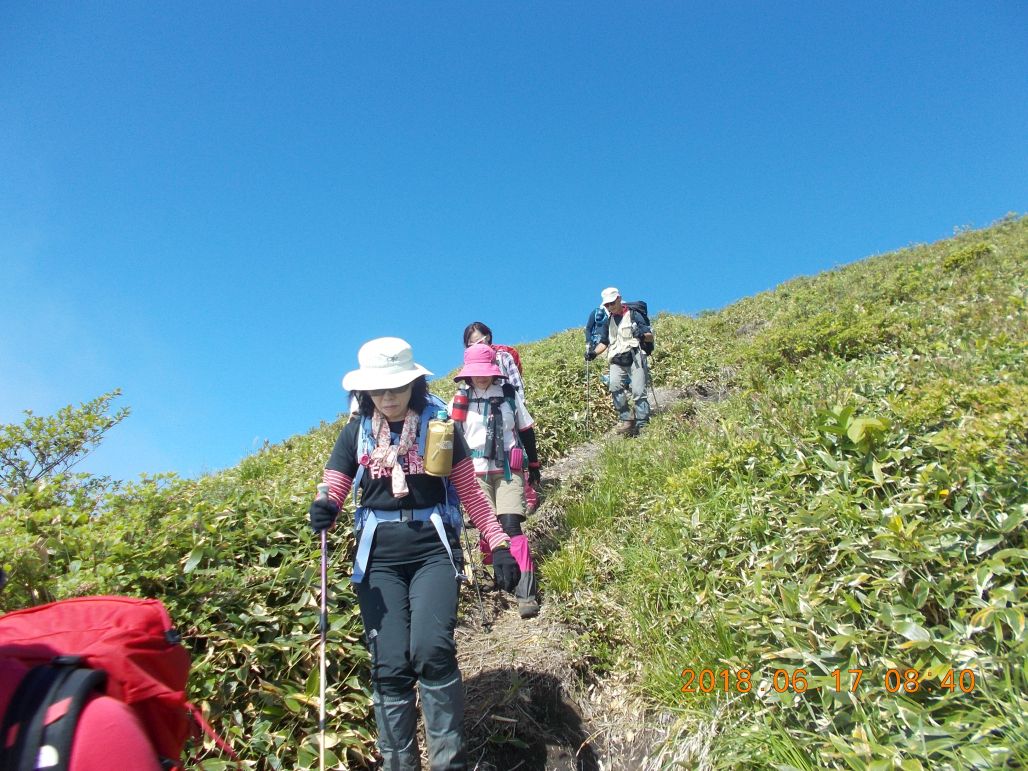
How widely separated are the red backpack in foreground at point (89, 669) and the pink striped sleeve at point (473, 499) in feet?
7.34

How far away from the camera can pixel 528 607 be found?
18.7 ft

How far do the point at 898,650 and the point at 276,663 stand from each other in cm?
389

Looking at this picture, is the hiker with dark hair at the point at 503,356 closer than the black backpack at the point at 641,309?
Yes

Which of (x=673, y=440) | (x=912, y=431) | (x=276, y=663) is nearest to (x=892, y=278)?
(x=673, y=440)

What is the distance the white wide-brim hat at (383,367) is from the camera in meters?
4.16

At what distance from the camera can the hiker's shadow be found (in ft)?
14.5

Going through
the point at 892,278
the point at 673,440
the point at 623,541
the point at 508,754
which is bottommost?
the point at 508,754

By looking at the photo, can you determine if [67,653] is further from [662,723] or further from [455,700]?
[662,723]

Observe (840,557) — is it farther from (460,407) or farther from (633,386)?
(633,386)

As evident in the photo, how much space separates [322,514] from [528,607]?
2535 mm

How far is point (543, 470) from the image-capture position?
9.85m

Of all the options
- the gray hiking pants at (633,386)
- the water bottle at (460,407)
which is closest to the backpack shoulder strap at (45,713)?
the water bottle at (460,407)
